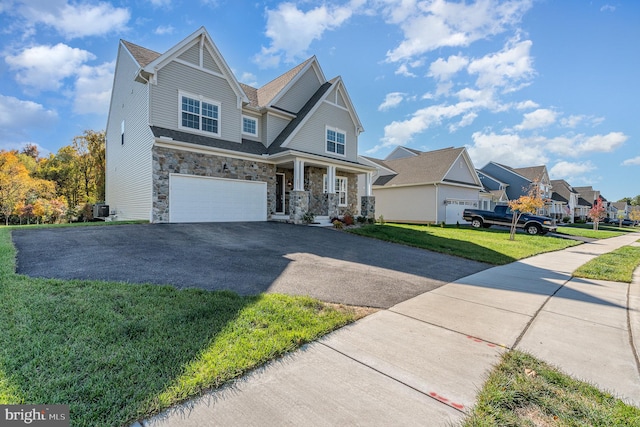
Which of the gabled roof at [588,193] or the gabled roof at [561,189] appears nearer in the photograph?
the gabled roof at [561,189]

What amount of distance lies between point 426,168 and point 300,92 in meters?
12.3

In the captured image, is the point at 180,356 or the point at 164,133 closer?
the point at 180,356

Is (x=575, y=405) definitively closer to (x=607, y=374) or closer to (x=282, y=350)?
(x=607, y=374)

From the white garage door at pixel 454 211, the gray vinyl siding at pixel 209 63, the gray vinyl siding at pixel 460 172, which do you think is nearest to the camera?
the gray vinyl siding at pixel 209 63

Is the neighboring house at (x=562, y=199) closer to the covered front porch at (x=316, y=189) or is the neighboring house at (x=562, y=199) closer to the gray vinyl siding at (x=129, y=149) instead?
the covered front porch at (x=316, y=189)

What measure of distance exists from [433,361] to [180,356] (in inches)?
96.2

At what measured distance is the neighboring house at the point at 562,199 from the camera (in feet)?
133

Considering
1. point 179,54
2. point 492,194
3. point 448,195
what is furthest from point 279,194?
point 492,194

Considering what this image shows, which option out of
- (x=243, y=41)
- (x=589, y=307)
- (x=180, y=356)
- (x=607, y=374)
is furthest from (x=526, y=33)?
(x=180, y=356)

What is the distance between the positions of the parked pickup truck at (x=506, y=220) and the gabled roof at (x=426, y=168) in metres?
3.51

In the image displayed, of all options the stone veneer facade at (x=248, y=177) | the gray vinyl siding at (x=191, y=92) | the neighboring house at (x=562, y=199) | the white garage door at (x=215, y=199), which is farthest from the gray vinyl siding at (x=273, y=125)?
the neighboring house at (x=562, y=199)

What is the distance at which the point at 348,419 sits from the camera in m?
1.99

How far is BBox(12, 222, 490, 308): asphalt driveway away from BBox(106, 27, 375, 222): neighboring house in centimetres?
287

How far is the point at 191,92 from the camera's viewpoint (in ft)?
42.4
